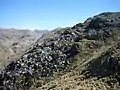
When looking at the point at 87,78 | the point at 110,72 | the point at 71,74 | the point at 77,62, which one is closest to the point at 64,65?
the point at 77,62

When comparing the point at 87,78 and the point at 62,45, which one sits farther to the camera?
the point at 62,45

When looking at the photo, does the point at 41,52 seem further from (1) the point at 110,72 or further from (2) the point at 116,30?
(1) the point at 110,72

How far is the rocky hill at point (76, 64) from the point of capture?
48822 millimetres

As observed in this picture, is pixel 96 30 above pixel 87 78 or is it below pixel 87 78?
above

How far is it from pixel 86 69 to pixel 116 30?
31195mm

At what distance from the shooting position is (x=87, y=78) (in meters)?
51.4

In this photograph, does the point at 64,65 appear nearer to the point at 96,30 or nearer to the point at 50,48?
the point at 50,48

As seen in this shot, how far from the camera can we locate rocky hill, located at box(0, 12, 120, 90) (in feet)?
Answer: 160

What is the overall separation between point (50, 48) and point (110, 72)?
3453 cm

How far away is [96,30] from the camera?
86.0 meters

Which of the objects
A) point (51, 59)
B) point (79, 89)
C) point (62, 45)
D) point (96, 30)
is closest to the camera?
point (79, 89)

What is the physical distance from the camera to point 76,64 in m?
66.2

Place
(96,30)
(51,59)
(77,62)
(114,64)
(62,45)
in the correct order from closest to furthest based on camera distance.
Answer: (114,64), (77,62), (51,59), (62,45), (96,30)

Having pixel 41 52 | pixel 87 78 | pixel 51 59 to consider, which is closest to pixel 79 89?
pixel 87 78
